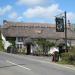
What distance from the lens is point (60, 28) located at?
4581cm

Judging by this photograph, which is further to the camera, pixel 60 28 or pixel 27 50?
pixel 27 50

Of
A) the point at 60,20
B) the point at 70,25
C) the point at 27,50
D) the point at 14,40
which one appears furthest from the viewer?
the point at 70,25

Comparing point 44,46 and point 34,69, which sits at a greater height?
point 44,46

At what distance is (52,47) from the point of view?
7300 cm

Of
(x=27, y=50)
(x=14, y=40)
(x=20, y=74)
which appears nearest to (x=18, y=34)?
(x=14, y=40)

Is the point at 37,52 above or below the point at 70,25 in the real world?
below

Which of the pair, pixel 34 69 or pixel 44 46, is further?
pixel 44 46

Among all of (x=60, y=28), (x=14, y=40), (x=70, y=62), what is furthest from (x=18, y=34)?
(x=70, y=62)

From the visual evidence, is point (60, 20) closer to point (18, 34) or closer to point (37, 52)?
point (37, 52)

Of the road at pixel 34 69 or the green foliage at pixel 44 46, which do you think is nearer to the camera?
the road at pixel 34 69

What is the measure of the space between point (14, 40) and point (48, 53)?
33.1m

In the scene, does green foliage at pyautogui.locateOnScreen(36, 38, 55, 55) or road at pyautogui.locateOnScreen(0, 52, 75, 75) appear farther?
green foliage at pyautogui.locateOnScreen(36, 38, 55, 55)

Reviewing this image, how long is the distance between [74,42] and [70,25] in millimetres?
28369

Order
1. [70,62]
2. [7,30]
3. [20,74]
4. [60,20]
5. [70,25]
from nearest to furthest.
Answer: [20,74]
[70,62]
[60,20]
[7,30]
[70,25]
